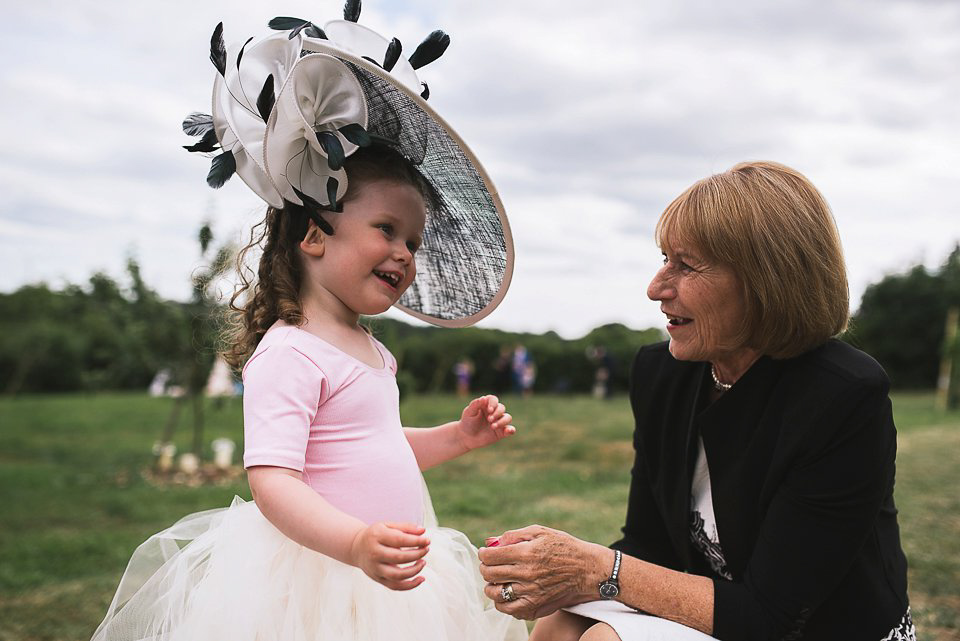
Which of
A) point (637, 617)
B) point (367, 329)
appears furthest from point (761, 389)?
point (367, 329)

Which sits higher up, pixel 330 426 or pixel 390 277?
pixel 390 277

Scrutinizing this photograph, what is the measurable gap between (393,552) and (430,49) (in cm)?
133

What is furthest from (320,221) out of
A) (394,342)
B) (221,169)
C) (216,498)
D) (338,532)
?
(394,342)

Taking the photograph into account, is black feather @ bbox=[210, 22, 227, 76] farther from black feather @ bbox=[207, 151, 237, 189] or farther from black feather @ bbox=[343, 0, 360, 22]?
black feather @ bbox=[343, 0, 360, 22]

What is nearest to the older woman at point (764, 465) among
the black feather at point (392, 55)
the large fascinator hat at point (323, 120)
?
the large fascinator hat at point (323, 120)

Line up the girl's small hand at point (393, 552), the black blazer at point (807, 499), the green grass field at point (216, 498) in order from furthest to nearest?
the green grass field at point (216, 498) → the black blazer at point (807, 499) → the girl's small hand at point (393, 552)

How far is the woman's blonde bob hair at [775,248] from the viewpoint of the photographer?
6.72ft

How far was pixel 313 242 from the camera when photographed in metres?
2.13

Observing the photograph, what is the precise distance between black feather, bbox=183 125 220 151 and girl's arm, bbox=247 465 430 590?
0.89 meters

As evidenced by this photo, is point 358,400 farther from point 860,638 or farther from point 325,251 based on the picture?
point 860,638

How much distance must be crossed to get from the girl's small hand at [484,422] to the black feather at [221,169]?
3.00 feet

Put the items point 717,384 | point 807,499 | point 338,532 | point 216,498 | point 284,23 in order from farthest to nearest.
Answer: point 216,498
point 717,384
point 284,23
point 807,499
point 338,532

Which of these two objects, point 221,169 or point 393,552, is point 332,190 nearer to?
point 221,169

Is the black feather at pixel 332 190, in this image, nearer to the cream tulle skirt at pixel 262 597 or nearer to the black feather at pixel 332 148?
the black feather at pixel 332 148
